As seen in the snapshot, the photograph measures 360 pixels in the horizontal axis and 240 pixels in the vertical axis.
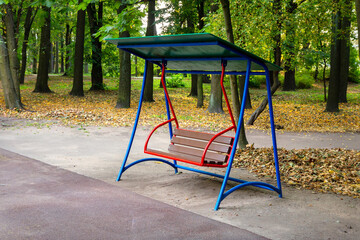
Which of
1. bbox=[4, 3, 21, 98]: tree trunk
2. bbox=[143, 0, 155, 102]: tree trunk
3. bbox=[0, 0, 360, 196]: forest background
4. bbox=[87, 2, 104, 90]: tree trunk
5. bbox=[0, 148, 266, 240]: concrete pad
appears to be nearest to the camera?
bbox=[0, 148, 266, 240]: concrete pad

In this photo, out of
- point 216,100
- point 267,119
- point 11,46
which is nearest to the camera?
point 11,46

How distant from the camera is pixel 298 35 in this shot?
11.3 meters

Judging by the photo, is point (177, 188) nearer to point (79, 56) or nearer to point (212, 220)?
point (212, 220)

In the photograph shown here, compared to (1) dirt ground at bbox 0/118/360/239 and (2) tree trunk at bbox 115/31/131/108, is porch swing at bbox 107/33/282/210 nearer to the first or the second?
(1) dirt ground at bbox 0/118/360/239

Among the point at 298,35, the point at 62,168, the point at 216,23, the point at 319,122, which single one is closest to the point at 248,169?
the point at 62,168

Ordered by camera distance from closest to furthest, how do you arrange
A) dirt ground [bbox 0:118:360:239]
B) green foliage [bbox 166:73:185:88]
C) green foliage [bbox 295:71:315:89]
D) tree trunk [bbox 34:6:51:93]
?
dirt ground [bbox 0:118:360:239] < tree trunk [bbox 34:6:51:93] < green foliage [bbox 295:71:315:89] < green foliage [bbox 166:73:185:88]

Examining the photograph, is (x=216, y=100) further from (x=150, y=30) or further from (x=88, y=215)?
(x=88, y=215)

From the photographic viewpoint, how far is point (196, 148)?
559 centimetres

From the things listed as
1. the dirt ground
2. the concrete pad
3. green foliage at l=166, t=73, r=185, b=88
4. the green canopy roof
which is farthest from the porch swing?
green foliage at l=166, t=73, r=185, b=88

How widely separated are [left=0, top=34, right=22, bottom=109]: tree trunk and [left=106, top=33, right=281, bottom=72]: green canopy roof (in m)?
10.1

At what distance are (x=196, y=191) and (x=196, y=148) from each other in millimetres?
734

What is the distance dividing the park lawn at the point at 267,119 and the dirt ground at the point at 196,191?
61 cm

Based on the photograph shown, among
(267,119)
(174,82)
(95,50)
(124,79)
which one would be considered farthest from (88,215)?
(174,82)

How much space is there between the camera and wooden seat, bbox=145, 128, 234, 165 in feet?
16.5
